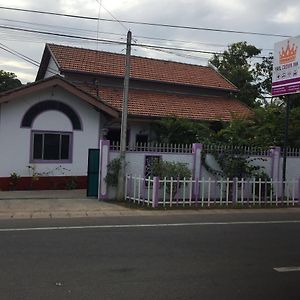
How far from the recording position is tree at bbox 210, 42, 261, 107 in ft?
121

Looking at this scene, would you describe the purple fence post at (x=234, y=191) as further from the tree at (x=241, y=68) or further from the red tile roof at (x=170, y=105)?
the tree at (x=241, y=68)

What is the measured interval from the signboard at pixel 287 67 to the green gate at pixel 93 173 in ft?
21.8

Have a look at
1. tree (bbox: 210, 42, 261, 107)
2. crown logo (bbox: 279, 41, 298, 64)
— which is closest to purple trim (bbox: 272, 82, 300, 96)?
crown logo (bbox: 279, 41, 298, 64)

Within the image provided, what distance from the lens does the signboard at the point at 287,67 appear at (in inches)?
636

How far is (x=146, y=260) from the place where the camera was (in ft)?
24.4

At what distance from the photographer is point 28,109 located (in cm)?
1792

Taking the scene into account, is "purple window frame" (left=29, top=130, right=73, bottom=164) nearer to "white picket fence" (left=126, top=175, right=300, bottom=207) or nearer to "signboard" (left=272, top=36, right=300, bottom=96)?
"white picket fence" (left=126, top=175, right=300, bottom=207)

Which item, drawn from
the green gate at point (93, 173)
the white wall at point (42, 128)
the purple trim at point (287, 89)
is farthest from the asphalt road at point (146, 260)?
the white wall at point (42, 128)

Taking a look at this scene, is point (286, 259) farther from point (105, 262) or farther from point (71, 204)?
point (71, 204)

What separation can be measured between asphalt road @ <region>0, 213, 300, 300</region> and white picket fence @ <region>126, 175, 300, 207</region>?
2985 millimetres

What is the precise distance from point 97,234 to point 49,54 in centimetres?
1674

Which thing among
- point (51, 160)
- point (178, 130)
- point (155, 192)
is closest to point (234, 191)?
point (155, 192)

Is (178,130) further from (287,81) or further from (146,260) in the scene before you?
(146,260)

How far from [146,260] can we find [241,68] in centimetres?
3167
